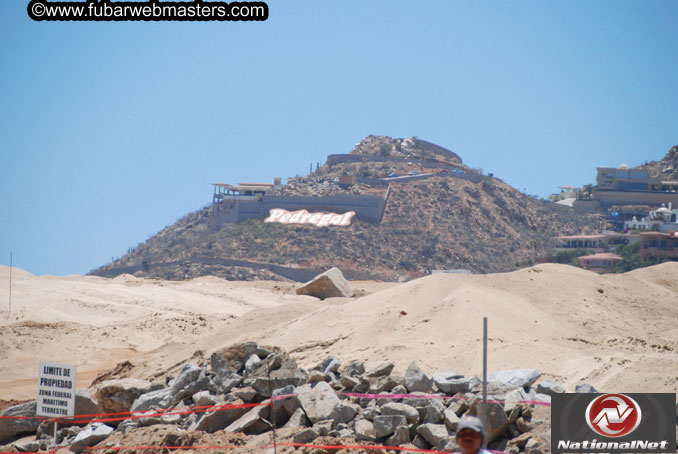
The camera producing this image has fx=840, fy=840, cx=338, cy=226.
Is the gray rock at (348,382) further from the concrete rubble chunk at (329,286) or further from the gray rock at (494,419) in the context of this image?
the concrete rubble chunk at (329,286)

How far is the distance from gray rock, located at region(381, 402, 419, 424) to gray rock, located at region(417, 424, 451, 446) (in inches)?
6.8

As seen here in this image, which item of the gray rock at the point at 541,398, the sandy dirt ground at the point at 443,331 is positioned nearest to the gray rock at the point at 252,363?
the sandy dirt ground at the point at 443,331

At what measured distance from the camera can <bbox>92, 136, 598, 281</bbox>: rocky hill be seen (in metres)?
58.0

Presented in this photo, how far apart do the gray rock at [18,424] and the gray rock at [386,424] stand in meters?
5.84

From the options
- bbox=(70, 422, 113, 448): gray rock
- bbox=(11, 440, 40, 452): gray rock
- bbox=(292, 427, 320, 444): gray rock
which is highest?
bbox=(292, 427, 320, 444): gray rock

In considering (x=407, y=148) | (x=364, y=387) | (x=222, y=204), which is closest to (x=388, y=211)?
(x=222, y=204)

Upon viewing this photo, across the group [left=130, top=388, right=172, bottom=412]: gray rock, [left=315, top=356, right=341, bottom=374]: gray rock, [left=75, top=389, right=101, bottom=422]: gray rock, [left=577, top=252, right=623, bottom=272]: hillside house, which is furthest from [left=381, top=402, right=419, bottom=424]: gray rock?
[left=577, top=252, right=623, bottom=272]: hillside house

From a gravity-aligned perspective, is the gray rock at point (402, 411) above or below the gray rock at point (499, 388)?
below

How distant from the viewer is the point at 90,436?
11031mm

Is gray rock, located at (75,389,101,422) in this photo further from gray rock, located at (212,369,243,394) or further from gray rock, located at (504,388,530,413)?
gray rock, located at (504,388,530,413)

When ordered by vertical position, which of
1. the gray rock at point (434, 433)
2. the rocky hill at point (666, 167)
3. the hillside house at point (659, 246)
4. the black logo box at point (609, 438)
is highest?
the rocky hill at point (666, 167)

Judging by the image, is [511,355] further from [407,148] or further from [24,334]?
[407,148]

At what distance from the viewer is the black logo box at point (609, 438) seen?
263 inches

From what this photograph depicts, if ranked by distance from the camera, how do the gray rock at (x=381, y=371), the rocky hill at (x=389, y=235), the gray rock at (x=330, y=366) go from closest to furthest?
1. the gray rock at (x=381, y=371)
2. the gray rock at (x=330, y=366)
3. the rocky hill at (x=389, y=235)
